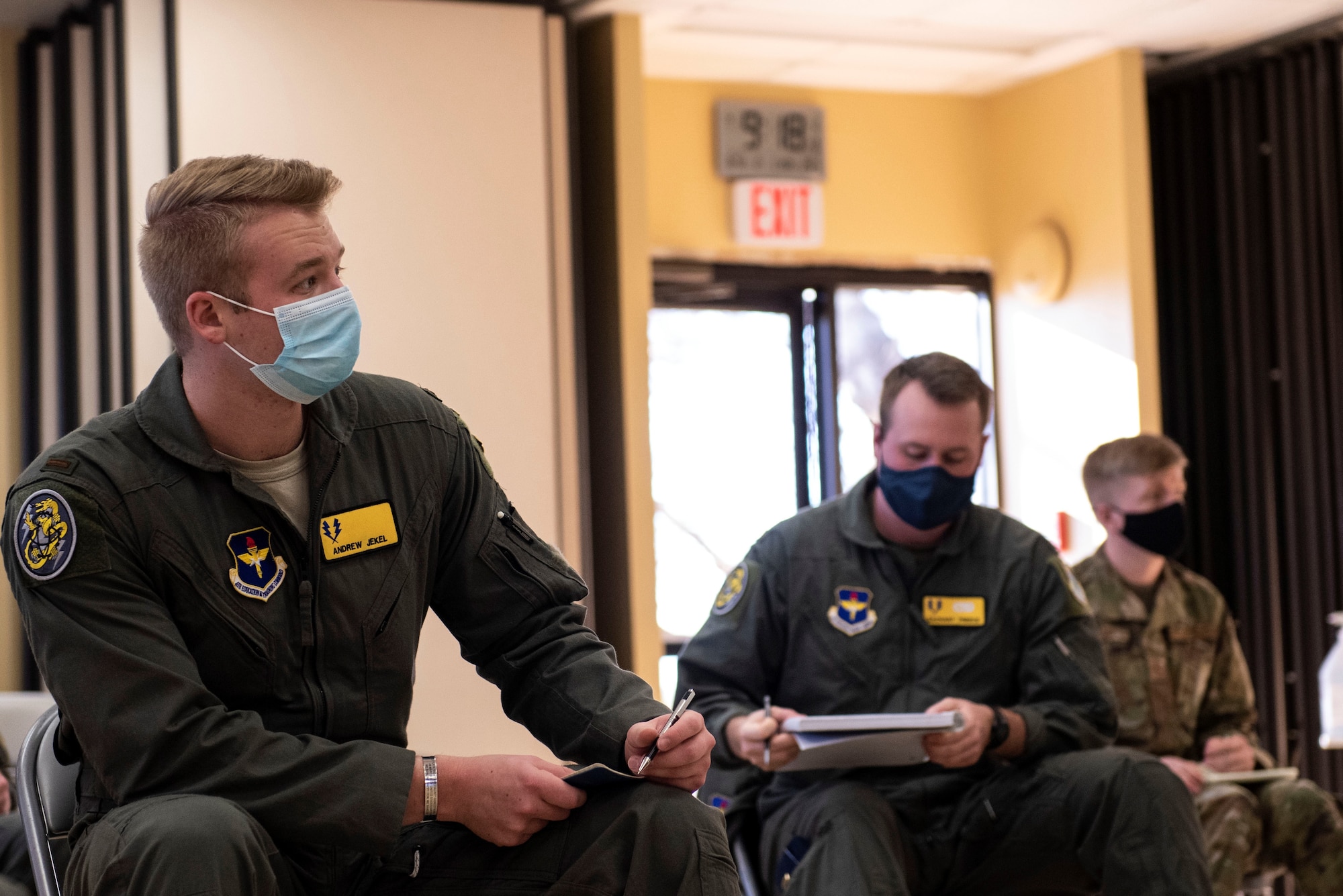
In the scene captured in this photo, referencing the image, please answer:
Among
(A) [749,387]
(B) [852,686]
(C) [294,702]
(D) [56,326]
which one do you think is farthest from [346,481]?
(A) [749,387]

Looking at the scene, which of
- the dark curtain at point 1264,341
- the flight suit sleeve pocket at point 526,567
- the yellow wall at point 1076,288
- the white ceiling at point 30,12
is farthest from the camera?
the yellow wall at point 1076,288

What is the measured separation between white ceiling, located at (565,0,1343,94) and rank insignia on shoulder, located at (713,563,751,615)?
2.46 metres

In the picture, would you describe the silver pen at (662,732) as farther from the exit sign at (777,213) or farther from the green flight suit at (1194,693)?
the exit sign at (777,213)

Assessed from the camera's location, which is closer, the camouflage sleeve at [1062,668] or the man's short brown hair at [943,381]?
the camouflage sleeve at [1062,668]

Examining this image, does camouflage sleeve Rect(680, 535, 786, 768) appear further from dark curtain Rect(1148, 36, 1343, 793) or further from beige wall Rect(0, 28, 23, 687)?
dark curtain Rect(1148, 36, 1343, 793)

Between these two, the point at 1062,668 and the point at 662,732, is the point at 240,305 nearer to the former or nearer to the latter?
the point at 662,732

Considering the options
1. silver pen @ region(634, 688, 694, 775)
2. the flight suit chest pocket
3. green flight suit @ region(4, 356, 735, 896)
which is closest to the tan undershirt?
green flight suit @ region(4, 356, 735, 896)

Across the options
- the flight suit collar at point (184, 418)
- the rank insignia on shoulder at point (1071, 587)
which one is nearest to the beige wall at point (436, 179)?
the rank insignia on shoulder at point (1071, 587)

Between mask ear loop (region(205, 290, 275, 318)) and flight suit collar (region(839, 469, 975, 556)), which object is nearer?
mask ear loop (region(205, 290, 275, 318))

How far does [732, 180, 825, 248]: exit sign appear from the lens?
18.9 ft

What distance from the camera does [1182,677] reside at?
382cm

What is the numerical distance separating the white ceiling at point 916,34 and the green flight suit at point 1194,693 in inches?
86.8

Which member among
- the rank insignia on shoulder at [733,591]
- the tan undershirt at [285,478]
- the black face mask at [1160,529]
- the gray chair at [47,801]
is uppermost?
the tan undershirt at [285,478]

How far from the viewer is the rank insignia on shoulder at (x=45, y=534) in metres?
1.83
